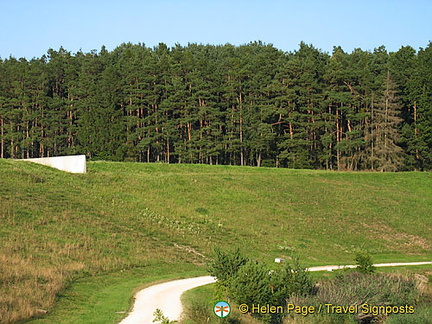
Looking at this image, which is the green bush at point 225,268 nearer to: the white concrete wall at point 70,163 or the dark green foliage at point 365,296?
the dark green foliage at point 365,296

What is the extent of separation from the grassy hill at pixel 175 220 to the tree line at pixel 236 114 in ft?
62.3

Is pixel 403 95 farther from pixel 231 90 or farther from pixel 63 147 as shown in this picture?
pixel 63 147

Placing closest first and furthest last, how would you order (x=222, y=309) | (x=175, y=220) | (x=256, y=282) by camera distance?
(x=222, y=309), (x=256, y=282), (x=175, y=220)

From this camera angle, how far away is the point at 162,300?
20.9 m

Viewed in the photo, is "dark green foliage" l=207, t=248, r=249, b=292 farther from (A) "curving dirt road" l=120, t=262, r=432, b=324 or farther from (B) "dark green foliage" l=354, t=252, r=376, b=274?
(B) "dark green foliage" l=354, t=252, r=376, b=274

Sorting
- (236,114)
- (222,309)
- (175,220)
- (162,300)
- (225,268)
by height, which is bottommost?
(162,300)

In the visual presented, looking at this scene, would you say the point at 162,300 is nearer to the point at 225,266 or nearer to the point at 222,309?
the point at 225,266

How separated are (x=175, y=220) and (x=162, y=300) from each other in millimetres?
19417

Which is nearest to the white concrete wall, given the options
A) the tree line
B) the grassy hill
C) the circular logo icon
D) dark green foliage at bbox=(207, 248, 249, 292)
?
the grassy hill

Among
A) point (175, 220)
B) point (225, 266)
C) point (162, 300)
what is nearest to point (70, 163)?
Answer: point (175, 220)

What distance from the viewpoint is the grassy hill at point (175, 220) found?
27.0m

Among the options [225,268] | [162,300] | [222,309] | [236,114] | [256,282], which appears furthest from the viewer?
[236,114]

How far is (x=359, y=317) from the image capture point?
69.5ft

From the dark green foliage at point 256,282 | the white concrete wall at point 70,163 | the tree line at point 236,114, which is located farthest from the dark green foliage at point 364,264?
the tree line at point 236,114
